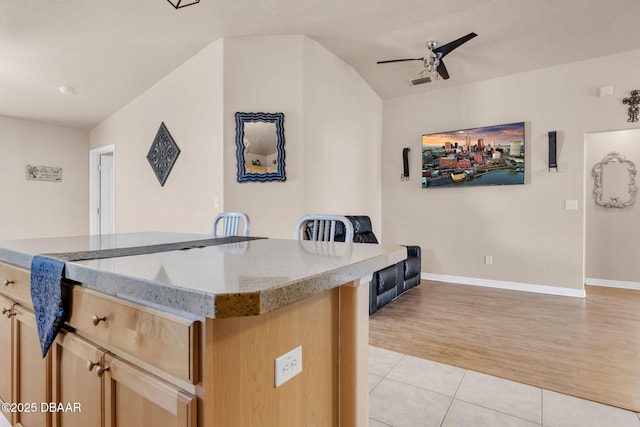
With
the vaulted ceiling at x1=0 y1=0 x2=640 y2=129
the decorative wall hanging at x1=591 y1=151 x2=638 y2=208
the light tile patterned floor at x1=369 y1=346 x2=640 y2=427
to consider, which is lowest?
the light tile patterned floor at x1=369 y1=346 x2=640 y2=427

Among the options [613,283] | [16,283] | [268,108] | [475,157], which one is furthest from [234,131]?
[613,283]

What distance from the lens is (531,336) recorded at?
2729 millimetres

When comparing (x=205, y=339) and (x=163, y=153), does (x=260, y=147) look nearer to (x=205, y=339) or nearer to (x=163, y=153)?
(x=163, y=153)

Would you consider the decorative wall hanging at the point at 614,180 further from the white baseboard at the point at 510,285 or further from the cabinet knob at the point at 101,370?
the cabinet knob at the point at 101,370

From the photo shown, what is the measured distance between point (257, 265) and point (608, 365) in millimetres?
2607

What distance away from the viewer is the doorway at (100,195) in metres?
5.71

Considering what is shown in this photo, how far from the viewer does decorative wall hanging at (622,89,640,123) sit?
146 inches

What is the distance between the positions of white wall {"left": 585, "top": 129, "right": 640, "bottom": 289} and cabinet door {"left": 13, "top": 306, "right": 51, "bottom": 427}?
19.4 feet

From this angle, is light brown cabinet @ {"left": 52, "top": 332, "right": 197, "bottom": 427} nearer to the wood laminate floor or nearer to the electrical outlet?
the electrical outlet

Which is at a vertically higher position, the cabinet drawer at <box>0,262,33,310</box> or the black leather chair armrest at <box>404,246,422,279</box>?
the cabinet drawer at <box>0,262,33,310</box>

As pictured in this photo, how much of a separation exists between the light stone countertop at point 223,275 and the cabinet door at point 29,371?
277 mm

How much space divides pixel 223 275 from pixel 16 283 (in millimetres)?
1103

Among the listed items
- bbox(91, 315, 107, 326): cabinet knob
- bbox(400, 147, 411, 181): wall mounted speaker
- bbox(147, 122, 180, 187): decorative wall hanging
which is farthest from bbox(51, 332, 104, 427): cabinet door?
bbox(400, 147, 411, 181): wall mounted speaker

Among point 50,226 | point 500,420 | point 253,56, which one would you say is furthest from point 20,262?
point 50,226
